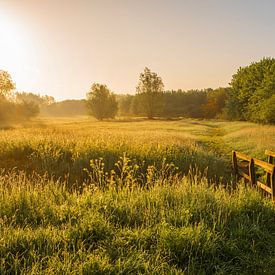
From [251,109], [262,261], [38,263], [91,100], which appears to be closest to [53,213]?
[38,263]

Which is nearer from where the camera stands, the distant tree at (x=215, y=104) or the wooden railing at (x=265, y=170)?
the wooden railing at (x=265, y=170)

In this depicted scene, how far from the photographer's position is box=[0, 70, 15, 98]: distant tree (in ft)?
232

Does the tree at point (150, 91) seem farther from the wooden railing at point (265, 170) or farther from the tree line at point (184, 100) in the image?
the wooden railing at point (265, 170)

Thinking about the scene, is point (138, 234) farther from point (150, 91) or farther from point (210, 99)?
point (210, 99)

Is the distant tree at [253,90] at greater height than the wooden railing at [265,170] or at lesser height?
greater

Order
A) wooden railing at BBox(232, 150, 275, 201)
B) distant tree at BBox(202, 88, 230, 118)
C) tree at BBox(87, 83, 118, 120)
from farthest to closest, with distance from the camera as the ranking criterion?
distant tree at BBox(202, 88, 230, 118) → tree at BBox(87, 83, 118, 120) → wooden railing at BBox(232, 150, 275, 201)

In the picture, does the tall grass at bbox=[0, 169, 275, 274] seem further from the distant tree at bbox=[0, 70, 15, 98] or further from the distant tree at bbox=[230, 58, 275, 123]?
the distant tree at bbox=[0, 70, 15, 98]

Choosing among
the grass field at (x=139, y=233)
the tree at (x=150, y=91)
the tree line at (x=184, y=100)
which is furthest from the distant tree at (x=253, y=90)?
the grass field at (x=139, y=233)

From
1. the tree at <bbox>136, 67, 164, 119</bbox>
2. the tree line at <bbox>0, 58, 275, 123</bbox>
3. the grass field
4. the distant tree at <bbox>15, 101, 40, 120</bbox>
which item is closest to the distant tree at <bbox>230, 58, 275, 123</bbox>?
the tree line at <bbox>0, 58, 275, 123</bbox>

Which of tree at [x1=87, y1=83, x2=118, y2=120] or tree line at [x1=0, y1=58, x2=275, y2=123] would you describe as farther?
tree at [x1=87, y1=83, x2=118, y2=120]

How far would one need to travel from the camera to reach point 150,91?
83.4 m

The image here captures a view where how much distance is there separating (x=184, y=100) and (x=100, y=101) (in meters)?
40.0

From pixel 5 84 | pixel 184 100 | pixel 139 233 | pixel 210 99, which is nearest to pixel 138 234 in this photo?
pixel 139 233

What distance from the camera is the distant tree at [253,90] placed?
48.3 meters
